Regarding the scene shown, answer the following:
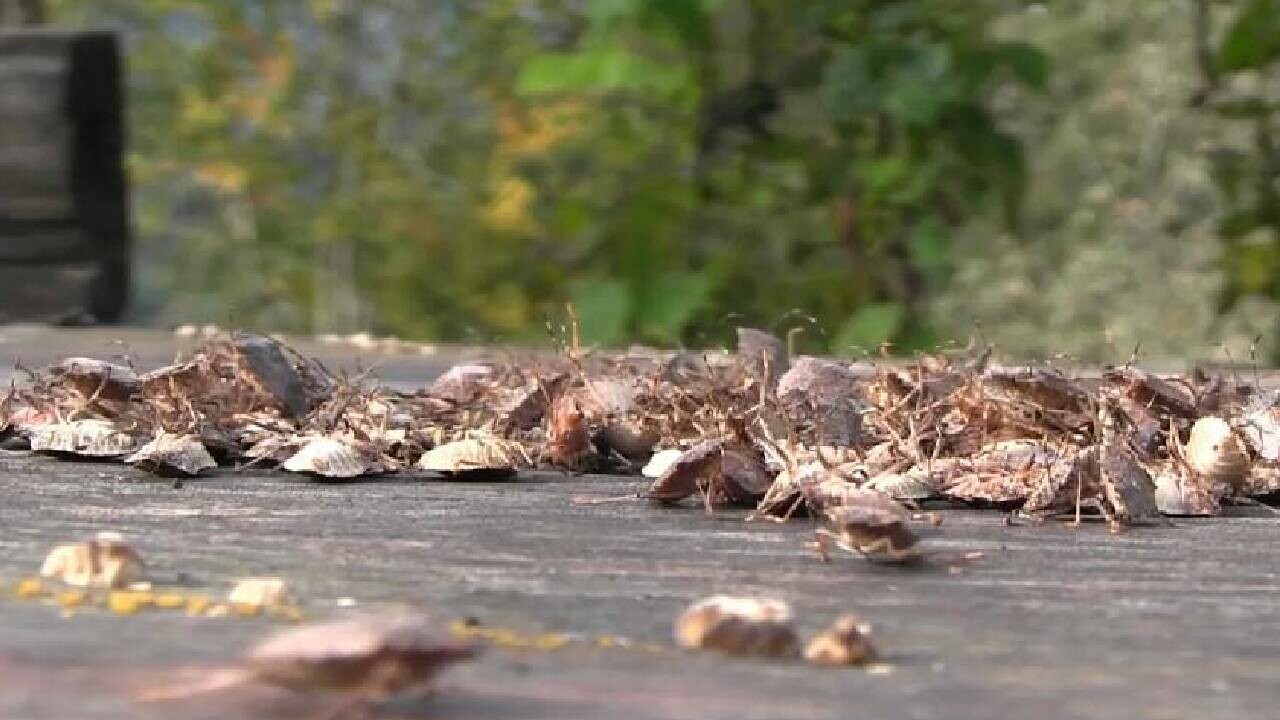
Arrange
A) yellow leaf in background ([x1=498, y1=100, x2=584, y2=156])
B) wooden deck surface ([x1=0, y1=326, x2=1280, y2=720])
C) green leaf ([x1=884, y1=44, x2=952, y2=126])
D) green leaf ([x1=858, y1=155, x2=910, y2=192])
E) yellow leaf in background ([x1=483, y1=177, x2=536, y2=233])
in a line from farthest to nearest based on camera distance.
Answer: yellow leaf in background ([x1=483, y1=177, x2=536, y2=233]) < yellow leaf in background ([x1=498, y1=100, x2=584, y2=156]) < green leaf ([x1=858, y1=155, x2=910, y2=192]) < green leaf ([x1=884, y1=44, x2=952, y2=126]) < wooden deck surface ([x1=0, y1=326, x2=1280, y2=720])

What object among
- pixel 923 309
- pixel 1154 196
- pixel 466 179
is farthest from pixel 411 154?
pixel 1154 196

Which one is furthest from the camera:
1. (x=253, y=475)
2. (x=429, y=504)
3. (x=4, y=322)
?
(x=4, y=322)

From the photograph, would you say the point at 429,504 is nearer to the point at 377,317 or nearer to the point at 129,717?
the point at 129,717

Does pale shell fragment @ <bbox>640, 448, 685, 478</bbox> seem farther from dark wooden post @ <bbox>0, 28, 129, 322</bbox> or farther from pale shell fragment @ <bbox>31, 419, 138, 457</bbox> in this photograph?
dark wooden post @ <bbox>0, 28, 129, 322</bbox>

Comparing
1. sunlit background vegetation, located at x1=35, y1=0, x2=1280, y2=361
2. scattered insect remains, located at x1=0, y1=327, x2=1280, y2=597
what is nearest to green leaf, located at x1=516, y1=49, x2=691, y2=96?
sunlit background vegetation, located at x1=35, y1=0, x2=1280, y2=361

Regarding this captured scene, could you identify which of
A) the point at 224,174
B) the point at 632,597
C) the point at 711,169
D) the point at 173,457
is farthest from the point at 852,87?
the point at 224,174

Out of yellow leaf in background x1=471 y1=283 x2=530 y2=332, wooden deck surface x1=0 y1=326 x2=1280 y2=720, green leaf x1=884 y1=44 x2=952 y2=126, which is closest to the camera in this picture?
wooden deck surface x1=0 y1=326 x2=1280 y2=720

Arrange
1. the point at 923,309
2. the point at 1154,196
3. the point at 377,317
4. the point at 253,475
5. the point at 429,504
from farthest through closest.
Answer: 1. the point at 1154,196
2. the point at 377,317
3. the point at 923,309
4. the point at 253,475
5. the point at 429,504

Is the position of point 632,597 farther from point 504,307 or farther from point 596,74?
point 504,307
